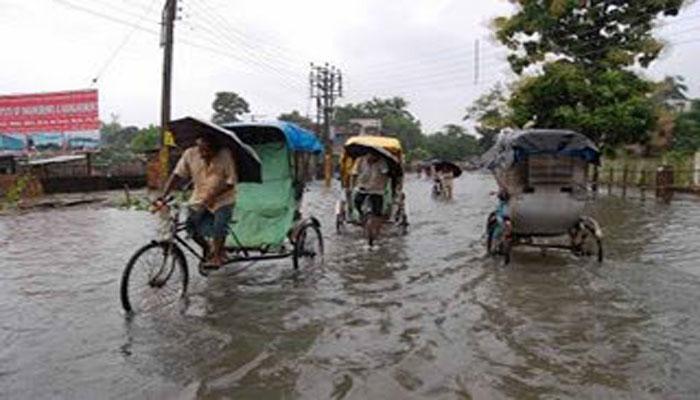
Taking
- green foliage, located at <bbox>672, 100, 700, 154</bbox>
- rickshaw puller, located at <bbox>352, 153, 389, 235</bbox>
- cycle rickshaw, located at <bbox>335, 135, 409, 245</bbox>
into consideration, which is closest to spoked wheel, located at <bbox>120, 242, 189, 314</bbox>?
rickshaw puller, located at <bbox>352, 153, 389, 235</bbox>

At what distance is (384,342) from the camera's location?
6.19m

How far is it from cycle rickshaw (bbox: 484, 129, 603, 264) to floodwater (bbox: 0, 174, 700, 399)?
2.00ft

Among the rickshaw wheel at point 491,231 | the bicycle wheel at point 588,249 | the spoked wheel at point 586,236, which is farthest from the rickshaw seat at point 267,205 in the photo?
the bicycle wheel at point 588,249

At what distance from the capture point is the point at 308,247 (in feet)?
33.2

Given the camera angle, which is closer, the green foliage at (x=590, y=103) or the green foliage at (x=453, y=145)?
the green foliage at (x=590, y=103)

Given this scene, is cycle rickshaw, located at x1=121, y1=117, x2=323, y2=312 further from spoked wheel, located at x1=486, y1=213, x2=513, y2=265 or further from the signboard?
the signboard

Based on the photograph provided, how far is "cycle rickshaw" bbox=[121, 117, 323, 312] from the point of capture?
7328 mm

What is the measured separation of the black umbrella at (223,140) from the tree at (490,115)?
611 inches

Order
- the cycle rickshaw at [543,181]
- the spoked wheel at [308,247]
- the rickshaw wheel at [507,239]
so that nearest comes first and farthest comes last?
the spoked wheel at [308,247]
the cycle rickshaw at [543,181]
the rickshaw wheel at [507,239]

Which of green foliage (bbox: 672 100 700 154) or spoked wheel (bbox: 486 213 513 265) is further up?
green foliage (bbox: 672 100 700 154)

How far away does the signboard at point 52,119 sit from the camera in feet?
114

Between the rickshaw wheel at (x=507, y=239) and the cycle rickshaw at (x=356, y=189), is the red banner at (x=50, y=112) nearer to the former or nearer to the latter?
the cycle rickshaw at (x=356, y=189)

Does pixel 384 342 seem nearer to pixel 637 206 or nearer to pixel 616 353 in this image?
pixel 616 353

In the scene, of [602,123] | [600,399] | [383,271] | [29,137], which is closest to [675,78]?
[602,123]
